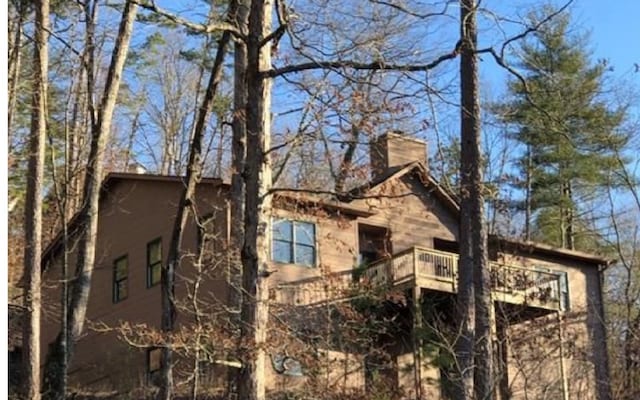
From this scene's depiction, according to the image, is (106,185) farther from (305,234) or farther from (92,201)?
(92,201)

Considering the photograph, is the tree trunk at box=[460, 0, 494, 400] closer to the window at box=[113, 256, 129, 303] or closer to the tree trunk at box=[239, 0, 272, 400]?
the tree trunk at box=[239, 0, 272, 400]

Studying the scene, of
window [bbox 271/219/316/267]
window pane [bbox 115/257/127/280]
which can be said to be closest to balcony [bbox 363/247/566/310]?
window [bbox 271/219/316/267]

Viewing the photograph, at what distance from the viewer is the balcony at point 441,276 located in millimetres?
20500

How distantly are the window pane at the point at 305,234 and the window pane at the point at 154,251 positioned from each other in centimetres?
323

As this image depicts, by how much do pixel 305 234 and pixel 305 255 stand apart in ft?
1.49

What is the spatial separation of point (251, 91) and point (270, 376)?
9.96 metres

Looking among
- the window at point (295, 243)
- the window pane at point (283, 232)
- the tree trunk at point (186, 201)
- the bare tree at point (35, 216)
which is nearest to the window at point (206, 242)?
the tree trunk at point (186, 201)

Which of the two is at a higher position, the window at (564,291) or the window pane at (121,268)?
the window pane at (121,268)

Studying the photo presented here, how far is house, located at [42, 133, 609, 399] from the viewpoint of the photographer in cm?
1842

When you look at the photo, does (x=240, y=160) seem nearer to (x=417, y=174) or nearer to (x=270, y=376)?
(x=270, y=376)

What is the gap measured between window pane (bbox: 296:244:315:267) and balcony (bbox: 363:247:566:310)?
1.18 m

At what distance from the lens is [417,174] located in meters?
23.3

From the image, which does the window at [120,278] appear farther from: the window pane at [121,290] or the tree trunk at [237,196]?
the tree trunk at [237,196]

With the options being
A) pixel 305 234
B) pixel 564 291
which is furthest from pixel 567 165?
pixel 305 234
